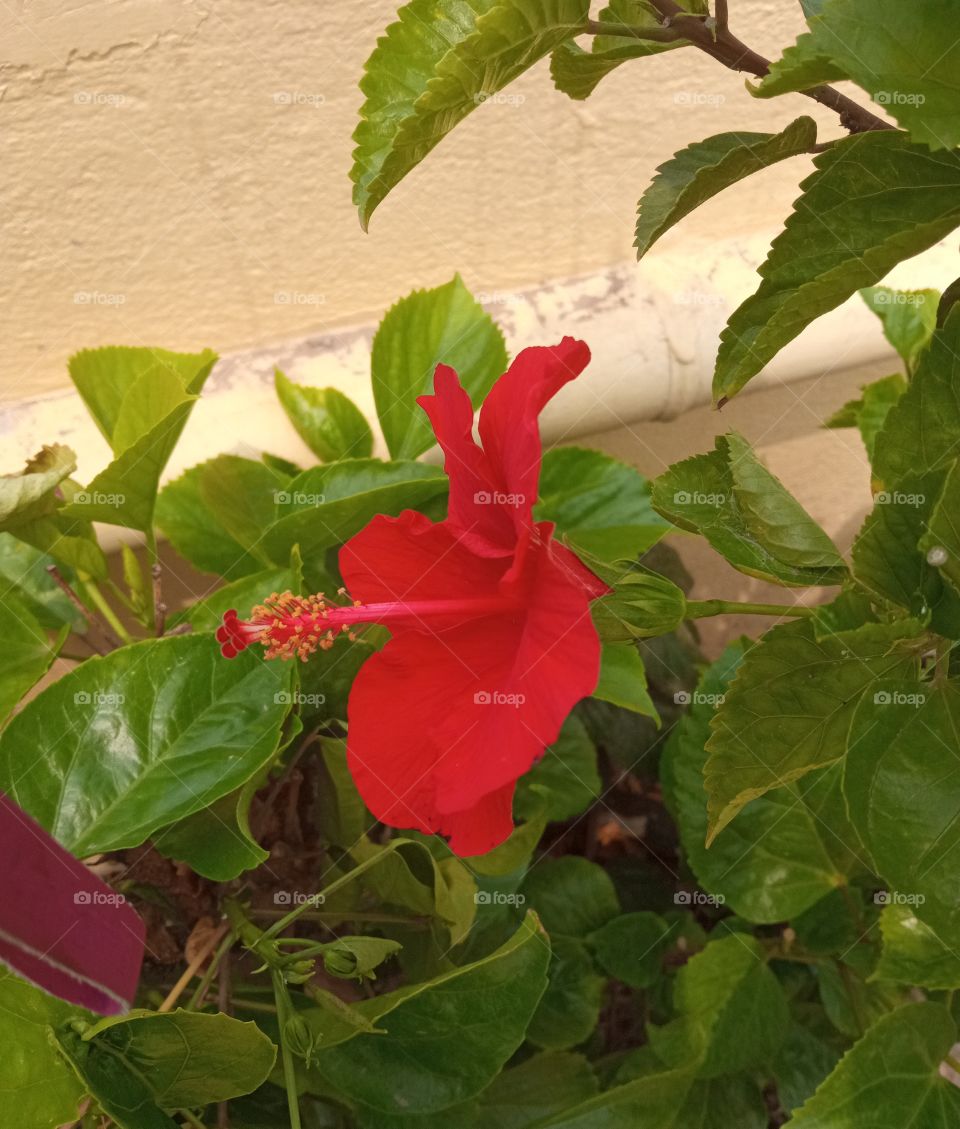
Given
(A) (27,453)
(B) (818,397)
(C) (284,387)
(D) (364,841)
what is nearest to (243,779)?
(D) (364,841)

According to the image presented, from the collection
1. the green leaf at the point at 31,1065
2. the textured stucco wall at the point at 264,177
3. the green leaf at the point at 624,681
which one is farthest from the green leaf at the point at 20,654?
the textured stucco wall at the point at 264,177

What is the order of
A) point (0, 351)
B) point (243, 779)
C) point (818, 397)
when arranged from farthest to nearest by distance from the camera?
point (818, 397), point (0, 351), point (243, 779)

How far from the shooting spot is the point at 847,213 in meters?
0.36

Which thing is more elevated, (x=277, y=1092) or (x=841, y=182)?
(x=841, y=182)

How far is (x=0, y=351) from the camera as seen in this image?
93 cm

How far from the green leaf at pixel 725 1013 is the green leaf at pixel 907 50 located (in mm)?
495

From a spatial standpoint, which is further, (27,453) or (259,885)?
(27,453)

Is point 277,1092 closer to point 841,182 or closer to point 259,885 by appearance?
point 259,885

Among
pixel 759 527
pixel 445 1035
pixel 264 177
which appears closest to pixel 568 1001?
pixel 445 1035

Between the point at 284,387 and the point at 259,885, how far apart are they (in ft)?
1.16

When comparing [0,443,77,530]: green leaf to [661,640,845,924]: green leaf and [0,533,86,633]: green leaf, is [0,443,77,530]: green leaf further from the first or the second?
[661,640,845,924]: green leaf

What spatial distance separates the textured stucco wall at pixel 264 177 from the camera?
0.80 metres

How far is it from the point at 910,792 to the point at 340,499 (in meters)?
0.31

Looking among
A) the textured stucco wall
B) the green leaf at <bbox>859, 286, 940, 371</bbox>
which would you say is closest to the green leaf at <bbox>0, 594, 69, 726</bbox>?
the textured stucco wall
